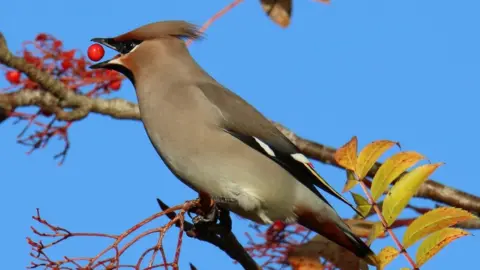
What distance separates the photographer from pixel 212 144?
3.34m

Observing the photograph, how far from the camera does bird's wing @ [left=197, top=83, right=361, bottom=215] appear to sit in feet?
11.3

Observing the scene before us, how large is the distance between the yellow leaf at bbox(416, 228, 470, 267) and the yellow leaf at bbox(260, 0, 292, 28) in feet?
3.08

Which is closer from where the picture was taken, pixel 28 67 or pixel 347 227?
pixel 347 227

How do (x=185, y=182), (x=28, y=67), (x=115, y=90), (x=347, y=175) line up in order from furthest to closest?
(x=115, y=90) < (x=28, y=67) < (x=185, y=182) < (x=347, y=175)

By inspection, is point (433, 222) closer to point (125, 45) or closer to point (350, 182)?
point (350, 182)

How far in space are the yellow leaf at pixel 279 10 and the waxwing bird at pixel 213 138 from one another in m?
0.56

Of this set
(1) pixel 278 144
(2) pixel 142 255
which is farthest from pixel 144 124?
(2) pixel 142 255

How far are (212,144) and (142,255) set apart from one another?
0.92 metres

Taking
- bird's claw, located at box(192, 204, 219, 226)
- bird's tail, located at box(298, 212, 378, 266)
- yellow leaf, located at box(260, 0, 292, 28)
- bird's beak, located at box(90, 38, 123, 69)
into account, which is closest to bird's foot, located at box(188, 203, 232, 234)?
bird's claw, located at box(192, 204, 219, 226)

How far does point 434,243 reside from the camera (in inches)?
89.0

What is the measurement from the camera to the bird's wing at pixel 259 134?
3.44 m

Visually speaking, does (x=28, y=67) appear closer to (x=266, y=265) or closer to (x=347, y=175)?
(x=266, y=265)

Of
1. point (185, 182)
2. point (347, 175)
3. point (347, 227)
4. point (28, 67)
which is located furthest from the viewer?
point (28, 67)

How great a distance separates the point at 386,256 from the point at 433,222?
15 cm
